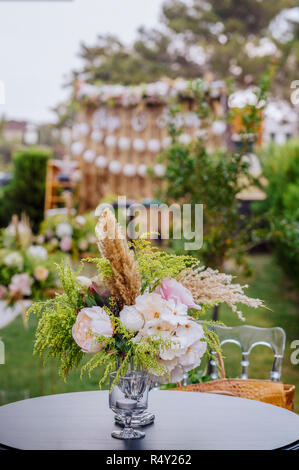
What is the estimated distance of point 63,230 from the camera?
4672 millimetres

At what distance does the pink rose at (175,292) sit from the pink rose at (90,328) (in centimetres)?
17

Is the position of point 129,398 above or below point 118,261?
below

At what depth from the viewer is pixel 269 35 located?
50.8 feet

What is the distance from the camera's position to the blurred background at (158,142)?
4.01 metres

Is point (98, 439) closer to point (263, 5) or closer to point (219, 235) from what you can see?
point (219, 235)

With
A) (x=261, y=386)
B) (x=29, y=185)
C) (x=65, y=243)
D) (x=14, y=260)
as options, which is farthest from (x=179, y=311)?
(x=29, y=185)

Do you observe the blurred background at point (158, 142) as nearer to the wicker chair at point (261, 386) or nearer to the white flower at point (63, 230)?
the white flower at point (63, 230)

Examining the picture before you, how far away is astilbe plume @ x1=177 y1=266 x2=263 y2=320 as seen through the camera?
165cm

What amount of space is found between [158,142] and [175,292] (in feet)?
22.8

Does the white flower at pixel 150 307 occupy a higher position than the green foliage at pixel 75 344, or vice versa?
the white flower at pixel 150 307
